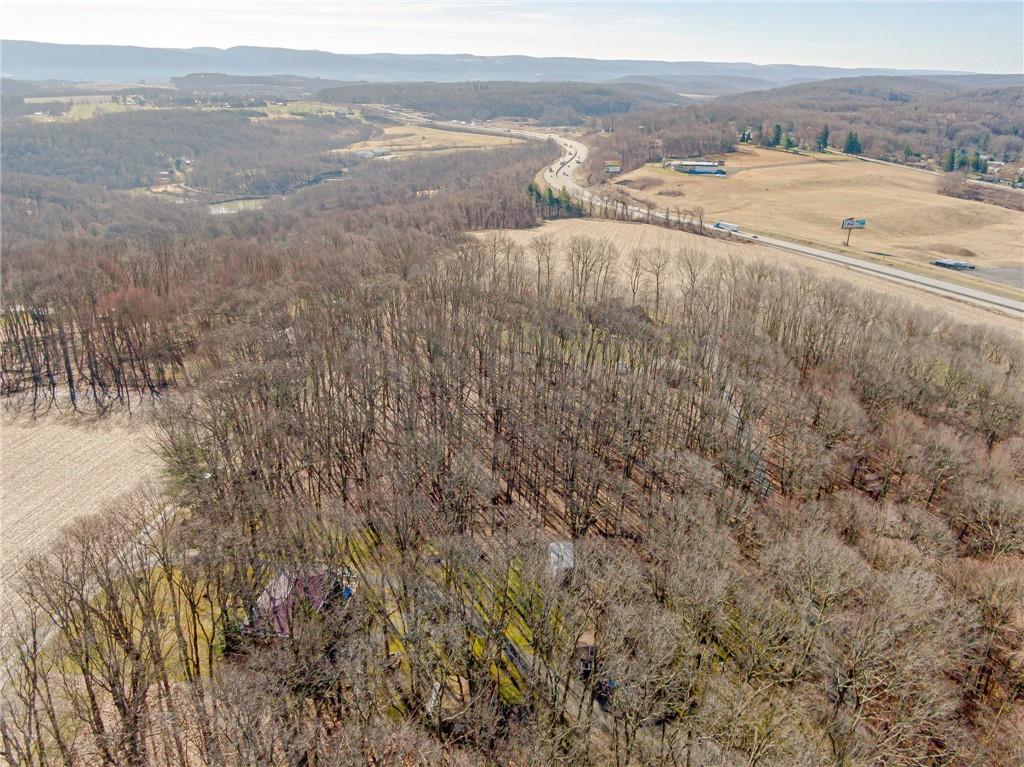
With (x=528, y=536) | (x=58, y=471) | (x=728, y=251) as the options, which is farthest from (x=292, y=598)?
(x=728, y=251)

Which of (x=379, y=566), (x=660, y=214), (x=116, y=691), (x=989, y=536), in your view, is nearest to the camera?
(x=116, y=691)

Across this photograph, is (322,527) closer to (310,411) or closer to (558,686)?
(310,411)

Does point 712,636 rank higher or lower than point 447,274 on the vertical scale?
lower

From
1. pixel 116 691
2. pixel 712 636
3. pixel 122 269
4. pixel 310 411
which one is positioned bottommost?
pixel 712 636

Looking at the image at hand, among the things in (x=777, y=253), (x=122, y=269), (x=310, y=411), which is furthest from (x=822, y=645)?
(x=777, y=253)

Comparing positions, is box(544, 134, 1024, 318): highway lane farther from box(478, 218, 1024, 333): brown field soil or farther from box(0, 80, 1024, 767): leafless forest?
box(0, 80, 1024, 767): leafless forest

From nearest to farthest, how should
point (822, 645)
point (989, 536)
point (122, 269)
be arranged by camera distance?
point (822, 645) < point (989, 536) < point (122, 269)

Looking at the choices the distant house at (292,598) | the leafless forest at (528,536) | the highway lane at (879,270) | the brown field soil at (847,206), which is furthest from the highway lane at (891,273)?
the distant house at (292,598)

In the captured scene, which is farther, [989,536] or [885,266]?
[885,266]
